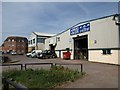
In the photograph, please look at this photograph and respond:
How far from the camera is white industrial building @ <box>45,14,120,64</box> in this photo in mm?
25078

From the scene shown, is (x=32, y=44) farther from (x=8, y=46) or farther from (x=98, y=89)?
(x=98, y=89)

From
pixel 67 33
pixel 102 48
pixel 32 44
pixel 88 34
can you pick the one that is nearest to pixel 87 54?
pixel 88 34

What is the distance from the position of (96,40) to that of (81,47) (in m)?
6.88

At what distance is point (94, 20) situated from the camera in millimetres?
29969

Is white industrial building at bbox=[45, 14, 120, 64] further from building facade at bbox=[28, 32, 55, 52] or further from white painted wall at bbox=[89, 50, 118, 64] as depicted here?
building facade at bbox=[28, 32, 55, 52]

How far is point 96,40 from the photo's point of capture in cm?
2923

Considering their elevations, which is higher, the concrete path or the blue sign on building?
the blue sign on building

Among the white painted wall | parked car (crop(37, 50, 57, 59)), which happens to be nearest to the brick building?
parked car (crop(37, 50, 57, 59))

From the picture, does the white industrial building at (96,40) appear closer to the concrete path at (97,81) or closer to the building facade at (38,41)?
the concrete path at (97,81)

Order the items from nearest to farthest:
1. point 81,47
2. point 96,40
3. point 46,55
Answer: point 96,40 < point 81,47 < point 46,55

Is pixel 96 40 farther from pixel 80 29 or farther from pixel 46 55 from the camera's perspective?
pixel 46 55

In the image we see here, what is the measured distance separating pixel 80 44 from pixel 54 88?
2709cm

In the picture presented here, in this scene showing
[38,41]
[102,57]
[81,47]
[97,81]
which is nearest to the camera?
[97,81]

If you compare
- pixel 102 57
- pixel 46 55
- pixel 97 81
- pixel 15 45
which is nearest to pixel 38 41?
pixel 46 55
